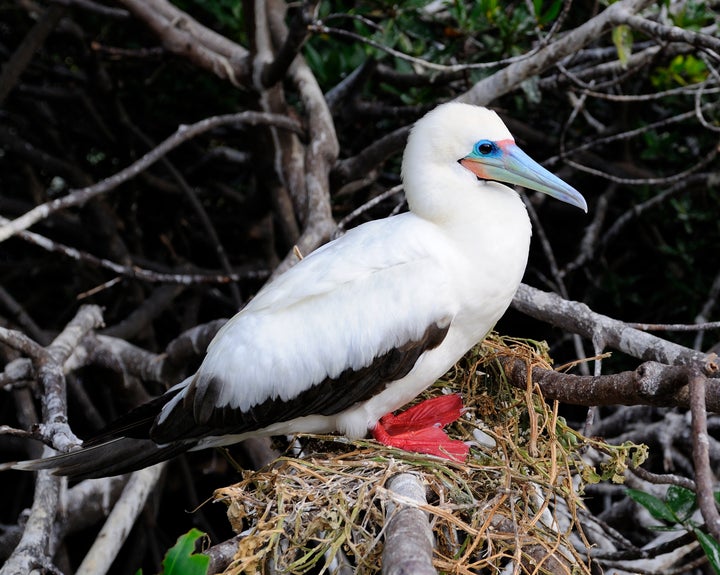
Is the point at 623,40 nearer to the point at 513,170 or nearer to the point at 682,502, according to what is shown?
the point at 513,170

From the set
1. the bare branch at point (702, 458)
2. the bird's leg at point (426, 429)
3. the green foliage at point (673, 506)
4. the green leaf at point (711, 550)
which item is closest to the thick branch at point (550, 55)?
the bird's leg at point (426, 429)

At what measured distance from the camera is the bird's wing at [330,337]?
2.88 meters

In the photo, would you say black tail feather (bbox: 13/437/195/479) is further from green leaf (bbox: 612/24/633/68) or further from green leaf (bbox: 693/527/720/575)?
green leaf (bbox: 612/24/633/68)

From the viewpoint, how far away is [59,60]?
6.40 metres

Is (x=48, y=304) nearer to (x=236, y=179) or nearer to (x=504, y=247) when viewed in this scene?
(x=236, y=179)

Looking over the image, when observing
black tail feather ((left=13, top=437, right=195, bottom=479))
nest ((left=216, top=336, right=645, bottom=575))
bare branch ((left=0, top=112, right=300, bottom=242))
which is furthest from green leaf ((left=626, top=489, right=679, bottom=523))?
bare branch ((left=0, top=112, right=300, bottom=242))

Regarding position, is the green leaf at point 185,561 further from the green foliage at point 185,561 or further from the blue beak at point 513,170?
the blue beak at point 513,170

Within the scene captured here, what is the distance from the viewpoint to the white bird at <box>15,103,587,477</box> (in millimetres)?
2896

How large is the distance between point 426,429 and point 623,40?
2.07 meters

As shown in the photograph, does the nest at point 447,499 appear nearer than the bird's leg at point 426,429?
Yes

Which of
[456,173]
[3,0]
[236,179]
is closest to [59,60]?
[3,0]

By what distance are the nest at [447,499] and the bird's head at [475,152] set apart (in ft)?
2.06

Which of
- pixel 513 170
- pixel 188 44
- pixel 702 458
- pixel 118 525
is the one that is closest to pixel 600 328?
pixel 513 170

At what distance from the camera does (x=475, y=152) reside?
3.07m
